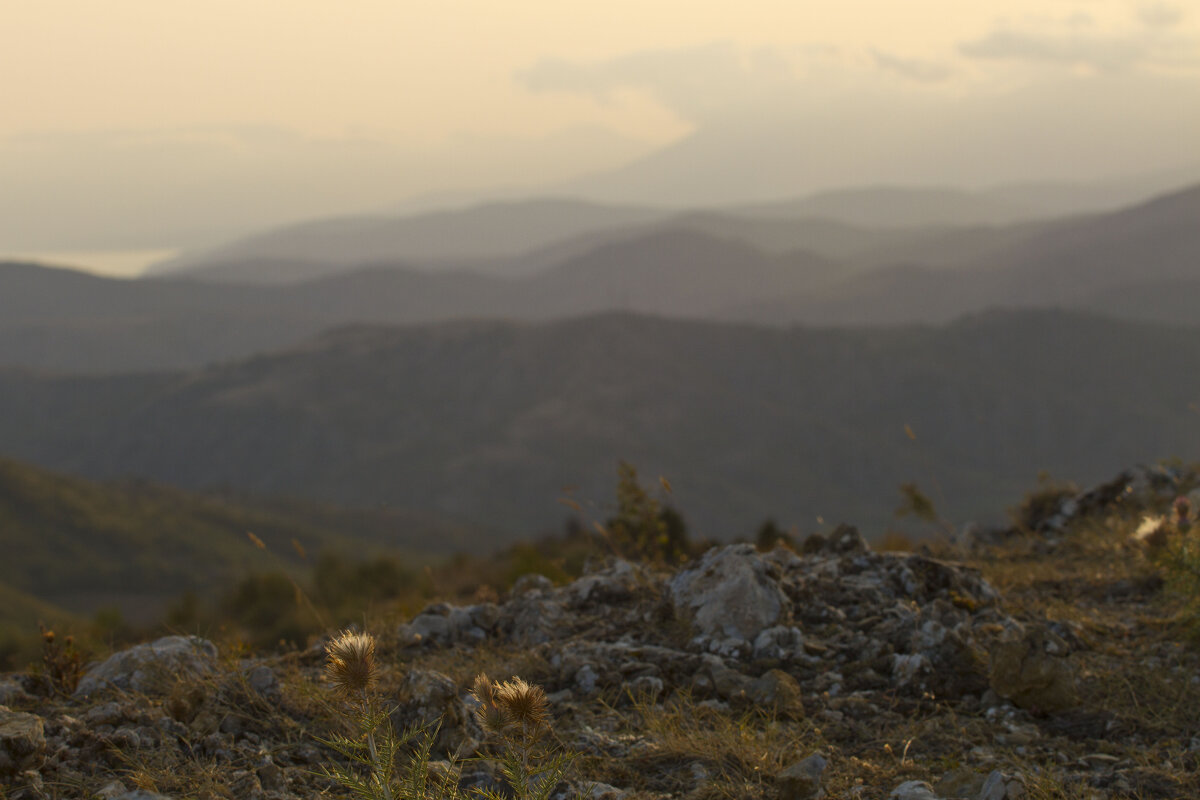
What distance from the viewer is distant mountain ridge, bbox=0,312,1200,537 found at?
74438 millimetres

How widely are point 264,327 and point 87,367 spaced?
33.7 m

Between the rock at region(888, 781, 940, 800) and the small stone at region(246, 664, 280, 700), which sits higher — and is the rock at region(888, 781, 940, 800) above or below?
below

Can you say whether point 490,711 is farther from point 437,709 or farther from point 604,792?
point 437,709

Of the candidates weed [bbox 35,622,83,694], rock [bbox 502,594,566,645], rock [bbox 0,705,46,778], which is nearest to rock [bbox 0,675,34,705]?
weed [bbox 35,622,83,694]

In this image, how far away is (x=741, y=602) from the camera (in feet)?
13.7

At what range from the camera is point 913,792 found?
2.77m

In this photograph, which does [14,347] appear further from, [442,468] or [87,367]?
[442,468]

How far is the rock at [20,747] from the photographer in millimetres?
2629

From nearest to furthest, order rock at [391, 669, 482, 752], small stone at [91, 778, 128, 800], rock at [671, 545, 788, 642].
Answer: small stone at [91, 778, 128, 800]
rock at [391, 669, 482, 752]
rock at [671, 545, 788, 642]

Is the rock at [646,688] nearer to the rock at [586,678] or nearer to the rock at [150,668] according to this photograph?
the rock at [586,678]

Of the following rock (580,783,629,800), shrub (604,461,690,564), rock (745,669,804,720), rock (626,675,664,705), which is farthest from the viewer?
shrub (604,461,690,564)

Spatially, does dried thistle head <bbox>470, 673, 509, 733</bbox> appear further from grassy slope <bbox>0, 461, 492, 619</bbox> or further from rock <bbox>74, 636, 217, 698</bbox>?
grassy slope <bbox>0, 461, 492, 619</bbox>

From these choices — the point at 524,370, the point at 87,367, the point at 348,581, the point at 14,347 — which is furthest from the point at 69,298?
the point at 348,581

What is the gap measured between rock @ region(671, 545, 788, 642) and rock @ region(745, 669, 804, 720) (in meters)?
0.40
